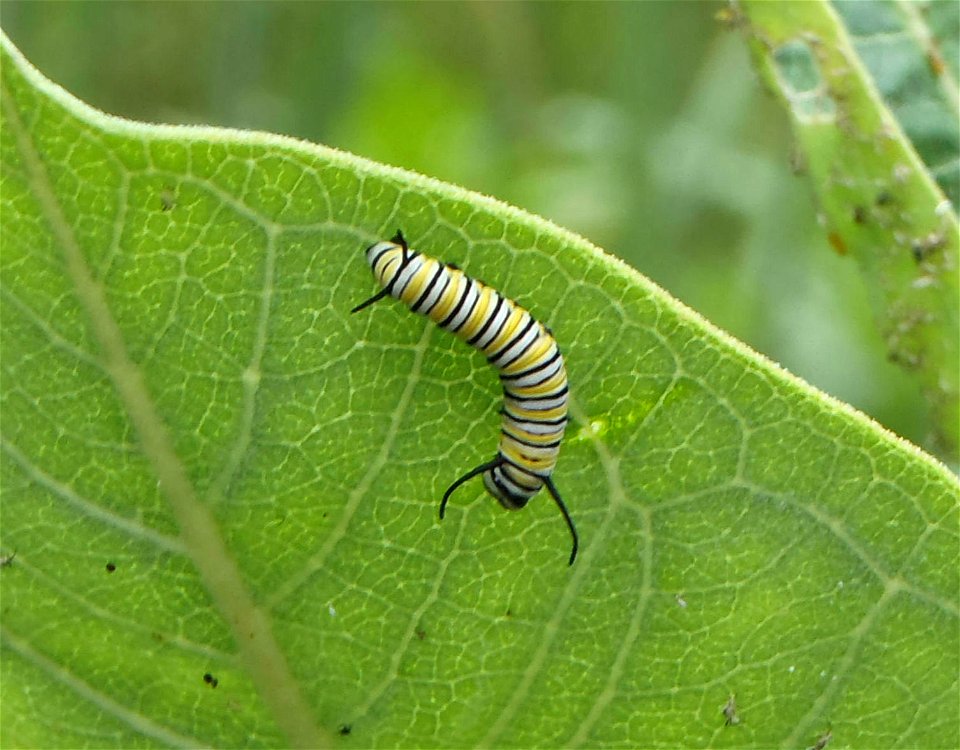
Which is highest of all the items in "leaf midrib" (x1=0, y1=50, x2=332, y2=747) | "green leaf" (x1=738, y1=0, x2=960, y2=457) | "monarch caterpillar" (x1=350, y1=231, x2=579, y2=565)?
"green leaf" (x1=738, y1=0, x2=960, y2=457)

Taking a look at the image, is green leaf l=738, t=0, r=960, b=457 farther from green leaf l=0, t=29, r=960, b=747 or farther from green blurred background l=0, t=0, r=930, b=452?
green blurred background l=0, t=0, r=930, b=452

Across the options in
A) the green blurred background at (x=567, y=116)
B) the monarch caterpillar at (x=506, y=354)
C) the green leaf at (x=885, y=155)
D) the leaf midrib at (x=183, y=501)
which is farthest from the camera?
the green blurred background at (x=567, y=116)

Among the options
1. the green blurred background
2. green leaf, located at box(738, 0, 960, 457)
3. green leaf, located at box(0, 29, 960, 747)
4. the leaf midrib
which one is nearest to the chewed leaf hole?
green leaf, located at box(738, 0, 960, 457)

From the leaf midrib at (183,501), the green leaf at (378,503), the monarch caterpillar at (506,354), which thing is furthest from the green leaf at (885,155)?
the leaf midrib at (183,501)

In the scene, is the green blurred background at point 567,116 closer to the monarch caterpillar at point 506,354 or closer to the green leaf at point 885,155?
the green leaf at point 885,155

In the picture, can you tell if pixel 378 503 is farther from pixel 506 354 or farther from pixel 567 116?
pixel 567 116

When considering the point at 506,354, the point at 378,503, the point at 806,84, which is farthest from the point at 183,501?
the point at 806,84

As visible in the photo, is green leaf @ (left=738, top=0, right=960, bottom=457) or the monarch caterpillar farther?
green leaf @ (left=738, top=0, right=960, bottom=457)
